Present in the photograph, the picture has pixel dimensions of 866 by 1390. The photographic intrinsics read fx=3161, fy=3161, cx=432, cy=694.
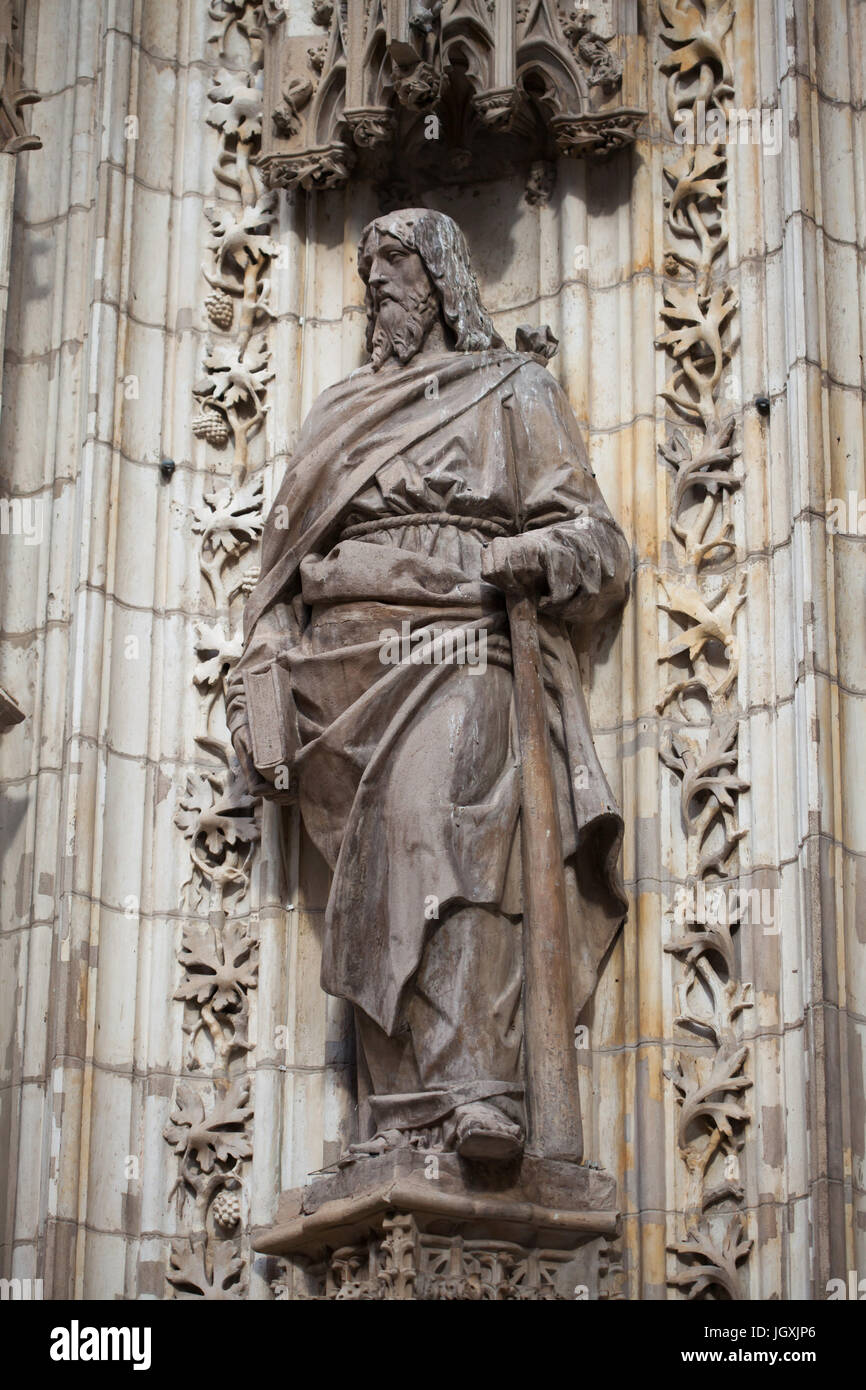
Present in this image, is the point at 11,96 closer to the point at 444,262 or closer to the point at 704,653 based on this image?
the point at 444,262

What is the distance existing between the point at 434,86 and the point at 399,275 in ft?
2.48

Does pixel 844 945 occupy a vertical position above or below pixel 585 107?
below

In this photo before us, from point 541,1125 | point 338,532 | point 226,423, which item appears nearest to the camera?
point 541,1125

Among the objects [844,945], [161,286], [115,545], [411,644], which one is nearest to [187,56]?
[161,286]

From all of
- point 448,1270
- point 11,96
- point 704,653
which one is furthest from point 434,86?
point 448,1270

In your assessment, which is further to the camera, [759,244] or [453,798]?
[759,244]

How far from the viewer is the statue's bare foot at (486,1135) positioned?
8.54 meters

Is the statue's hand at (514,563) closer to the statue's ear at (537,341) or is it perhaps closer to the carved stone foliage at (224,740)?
the statue's ear at (537,341)

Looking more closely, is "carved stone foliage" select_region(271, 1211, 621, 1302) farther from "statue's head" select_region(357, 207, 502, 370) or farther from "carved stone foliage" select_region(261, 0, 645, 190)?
"carved stone foliage" select_region(261, 0, 645, 190)

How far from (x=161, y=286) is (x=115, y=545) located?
97 centimetres

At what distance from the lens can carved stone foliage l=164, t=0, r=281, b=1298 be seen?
9.36 m

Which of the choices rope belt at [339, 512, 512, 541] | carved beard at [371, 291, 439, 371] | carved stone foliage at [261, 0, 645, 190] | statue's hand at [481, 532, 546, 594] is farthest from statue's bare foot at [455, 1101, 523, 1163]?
carved stone foliage at [261, 0, 645, 190]

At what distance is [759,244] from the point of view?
391 inches

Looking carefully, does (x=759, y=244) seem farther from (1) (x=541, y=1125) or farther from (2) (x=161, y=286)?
(1) (x=541, y=1125)
